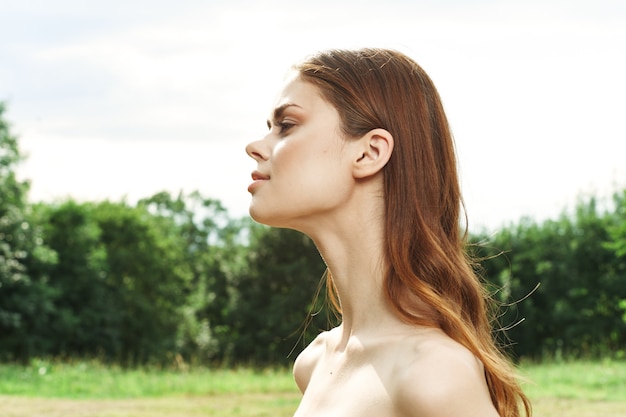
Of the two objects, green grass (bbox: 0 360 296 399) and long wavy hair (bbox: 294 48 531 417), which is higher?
long wavy hair (bbox: 294 48 531 417)

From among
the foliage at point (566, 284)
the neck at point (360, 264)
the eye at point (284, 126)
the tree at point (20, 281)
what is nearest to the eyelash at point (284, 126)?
the eye at point (284, 126)

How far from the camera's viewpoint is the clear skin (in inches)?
66.0

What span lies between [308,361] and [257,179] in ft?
1.65

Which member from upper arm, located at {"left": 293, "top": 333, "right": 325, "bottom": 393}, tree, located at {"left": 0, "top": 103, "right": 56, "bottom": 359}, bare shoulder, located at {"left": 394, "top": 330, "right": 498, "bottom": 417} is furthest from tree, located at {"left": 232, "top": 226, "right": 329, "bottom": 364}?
bare shoulder, located at {"left": 394, "top": 330, "right": 498, "bottom": 417}

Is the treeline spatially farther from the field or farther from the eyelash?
the eyelash

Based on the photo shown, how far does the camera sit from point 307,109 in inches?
70.7

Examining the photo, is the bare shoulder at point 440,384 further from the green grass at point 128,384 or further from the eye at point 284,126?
the green grass at point 128,384

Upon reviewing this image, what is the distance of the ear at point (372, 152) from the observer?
174 centimetres

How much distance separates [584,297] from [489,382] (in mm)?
17091

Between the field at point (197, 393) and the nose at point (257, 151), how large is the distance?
7618 mm

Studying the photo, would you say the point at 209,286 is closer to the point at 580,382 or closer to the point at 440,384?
the point at 580,382

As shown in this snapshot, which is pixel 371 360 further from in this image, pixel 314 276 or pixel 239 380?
pixel 314 276

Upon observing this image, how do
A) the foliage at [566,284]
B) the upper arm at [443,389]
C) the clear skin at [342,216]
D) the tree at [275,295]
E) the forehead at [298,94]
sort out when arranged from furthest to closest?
the tree at [275,295], the foliage at [566,284], the forehead at [298,94], the clear skin at [342,216], the upper arm at [443,389]

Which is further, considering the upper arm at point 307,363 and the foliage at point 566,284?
the foliage at point 566,284
